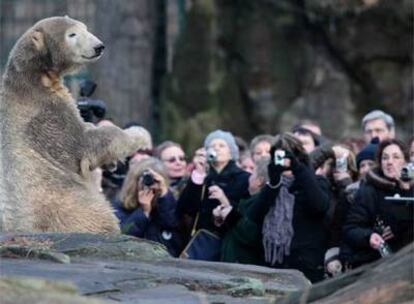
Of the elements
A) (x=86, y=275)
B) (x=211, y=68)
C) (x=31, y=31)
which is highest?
(x=211, y=68)

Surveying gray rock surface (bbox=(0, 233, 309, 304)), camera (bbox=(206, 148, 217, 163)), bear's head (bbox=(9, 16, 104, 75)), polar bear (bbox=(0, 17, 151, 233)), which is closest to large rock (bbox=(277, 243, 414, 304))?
gray rock surface (bbox=(0, 233, 309, 304))

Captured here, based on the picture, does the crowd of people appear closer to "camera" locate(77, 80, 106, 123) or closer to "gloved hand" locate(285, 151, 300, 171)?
"gloved hand" locate(285, 151, 300, 171)

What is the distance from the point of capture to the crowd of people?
10.4m

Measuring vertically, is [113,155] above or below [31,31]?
below

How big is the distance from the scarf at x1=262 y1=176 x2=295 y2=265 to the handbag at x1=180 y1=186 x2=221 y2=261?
528 millimetres

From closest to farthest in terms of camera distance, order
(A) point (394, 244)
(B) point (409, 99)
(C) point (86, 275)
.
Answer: (C) point (86, 275) → (A) point (394, 244) → (B) point (409, 99)

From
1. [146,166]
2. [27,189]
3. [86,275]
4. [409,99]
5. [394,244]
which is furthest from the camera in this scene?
[409,99]

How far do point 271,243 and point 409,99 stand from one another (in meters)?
7.33

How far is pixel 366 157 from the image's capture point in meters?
11.6

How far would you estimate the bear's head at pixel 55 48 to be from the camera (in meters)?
9.75

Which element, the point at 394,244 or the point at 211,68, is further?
the point at 211,68

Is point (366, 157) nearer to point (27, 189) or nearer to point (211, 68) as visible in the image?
point (27, 189)

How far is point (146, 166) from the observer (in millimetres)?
11242

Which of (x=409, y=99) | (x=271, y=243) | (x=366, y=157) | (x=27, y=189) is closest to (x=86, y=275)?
(x=27, y=189)
